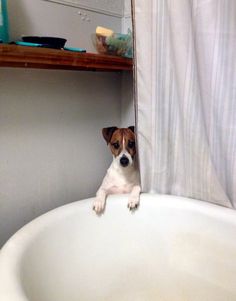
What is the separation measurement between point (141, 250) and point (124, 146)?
1.58ft

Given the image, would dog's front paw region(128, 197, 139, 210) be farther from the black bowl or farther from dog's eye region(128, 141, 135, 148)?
A: the black bowl

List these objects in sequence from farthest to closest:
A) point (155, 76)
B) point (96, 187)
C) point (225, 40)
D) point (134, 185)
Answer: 1. point (96, 187)
2. point (134, 185)
3. point (155, 76)
4. point (225, 40)

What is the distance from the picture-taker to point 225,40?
1116 millimetres

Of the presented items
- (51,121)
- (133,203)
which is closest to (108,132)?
(51,121)

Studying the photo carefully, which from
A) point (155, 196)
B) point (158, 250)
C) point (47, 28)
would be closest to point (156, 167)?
point (155, 196)

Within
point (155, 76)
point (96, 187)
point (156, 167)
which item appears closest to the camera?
point (155, 76)

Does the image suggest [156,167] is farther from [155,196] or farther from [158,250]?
[158,250]

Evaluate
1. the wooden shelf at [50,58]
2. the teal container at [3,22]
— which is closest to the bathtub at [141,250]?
the wooden shelf at [50,58]

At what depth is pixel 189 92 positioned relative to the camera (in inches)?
46.9

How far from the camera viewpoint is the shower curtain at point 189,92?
113 cm

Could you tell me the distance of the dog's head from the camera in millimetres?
1462

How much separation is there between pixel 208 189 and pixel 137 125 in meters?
0.40

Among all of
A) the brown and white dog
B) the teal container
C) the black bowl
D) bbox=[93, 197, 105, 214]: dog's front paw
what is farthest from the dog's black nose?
the teal container

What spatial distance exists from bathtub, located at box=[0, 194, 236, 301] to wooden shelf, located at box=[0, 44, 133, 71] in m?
0.58
